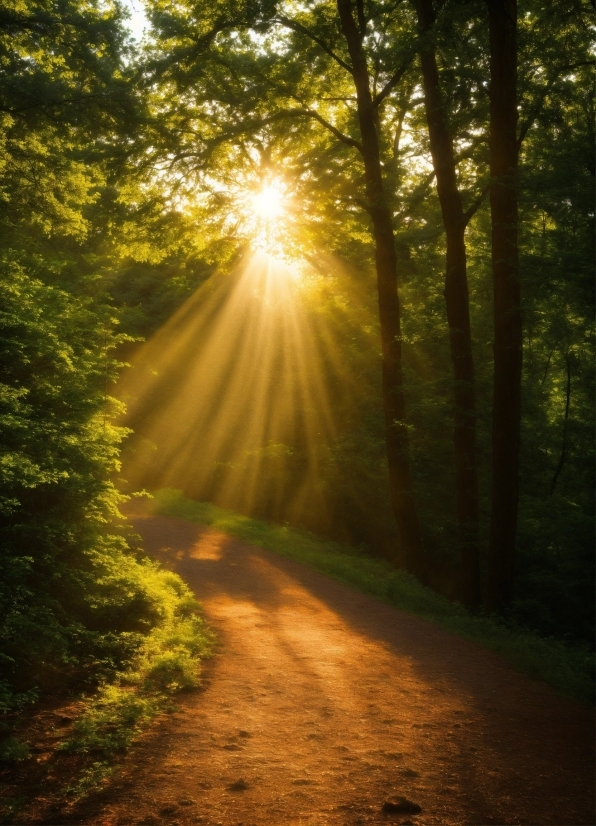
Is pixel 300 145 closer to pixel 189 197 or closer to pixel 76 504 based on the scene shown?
pixel 189 197

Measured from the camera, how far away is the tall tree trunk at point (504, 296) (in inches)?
525

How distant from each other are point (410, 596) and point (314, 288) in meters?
13.8

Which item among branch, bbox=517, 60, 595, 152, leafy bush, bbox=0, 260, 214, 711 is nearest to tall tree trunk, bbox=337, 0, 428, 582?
branch, bbox=517, 60, 595, 152

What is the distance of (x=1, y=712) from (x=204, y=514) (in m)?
15.7

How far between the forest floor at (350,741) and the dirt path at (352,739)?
16 mm

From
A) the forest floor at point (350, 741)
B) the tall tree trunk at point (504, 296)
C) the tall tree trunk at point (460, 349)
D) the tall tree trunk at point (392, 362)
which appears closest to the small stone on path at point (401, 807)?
the forest floor at point (350, 741)

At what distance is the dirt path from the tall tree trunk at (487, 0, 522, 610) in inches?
152

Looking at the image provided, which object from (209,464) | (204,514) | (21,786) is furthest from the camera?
(209,464)

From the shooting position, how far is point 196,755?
18.9ft

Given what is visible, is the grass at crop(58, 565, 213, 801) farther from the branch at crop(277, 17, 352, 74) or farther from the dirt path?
the branch at crop(277, 17, 352, 74)

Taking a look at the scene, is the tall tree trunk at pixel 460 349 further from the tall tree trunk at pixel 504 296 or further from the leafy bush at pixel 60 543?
the leafy bush at pixel 60 543

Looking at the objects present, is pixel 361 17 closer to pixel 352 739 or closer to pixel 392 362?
pixel 392 362

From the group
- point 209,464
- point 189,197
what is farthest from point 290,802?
point 209,464

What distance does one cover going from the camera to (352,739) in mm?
6344
